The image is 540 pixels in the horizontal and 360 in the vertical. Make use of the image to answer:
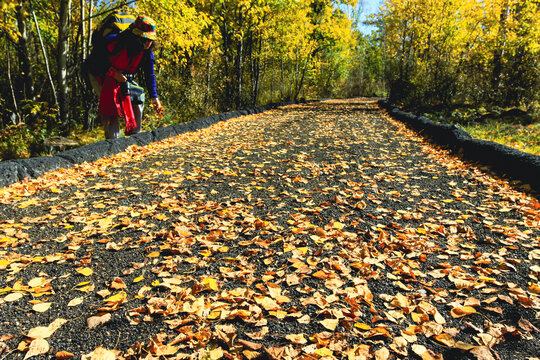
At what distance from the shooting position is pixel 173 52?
1045 cm

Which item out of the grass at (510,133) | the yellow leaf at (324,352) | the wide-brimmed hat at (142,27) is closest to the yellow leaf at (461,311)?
the yellow leaf at (324,352)

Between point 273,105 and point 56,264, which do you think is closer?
point 56,264

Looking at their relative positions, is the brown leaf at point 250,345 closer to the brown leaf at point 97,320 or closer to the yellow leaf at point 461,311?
the brown leaf at point 97,320

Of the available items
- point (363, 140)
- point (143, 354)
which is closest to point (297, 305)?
point (143, 354)

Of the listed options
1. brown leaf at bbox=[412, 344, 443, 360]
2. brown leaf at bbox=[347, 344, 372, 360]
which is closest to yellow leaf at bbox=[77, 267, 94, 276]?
brown leaf at bbox=[347, 344, 372, 360]

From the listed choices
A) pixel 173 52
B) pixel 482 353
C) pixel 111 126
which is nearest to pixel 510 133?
→ pixel 482 353

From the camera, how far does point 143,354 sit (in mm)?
1349

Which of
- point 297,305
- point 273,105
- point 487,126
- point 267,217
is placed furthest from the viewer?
point 273,105

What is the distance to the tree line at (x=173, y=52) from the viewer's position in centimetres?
584

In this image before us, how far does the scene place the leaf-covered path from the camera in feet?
4.73

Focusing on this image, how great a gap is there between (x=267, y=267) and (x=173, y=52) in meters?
10.5

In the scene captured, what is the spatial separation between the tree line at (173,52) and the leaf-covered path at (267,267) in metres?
2.05

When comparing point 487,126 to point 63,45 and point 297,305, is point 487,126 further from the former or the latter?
point 63,45

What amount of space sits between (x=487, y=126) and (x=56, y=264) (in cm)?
914
